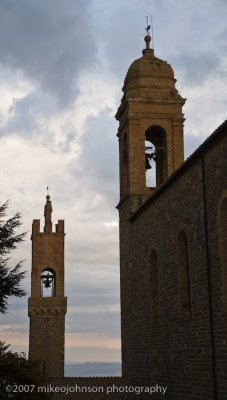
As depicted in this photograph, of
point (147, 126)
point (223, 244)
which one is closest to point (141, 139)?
point (147, 126)

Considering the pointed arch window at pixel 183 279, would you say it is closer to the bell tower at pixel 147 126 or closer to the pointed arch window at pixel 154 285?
the pointed arch window at pixel 154 285

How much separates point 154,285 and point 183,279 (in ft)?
9.54

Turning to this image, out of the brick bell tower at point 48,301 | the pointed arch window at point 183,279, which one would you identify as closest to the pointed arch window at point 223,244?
the pointed arch window at point 183,279

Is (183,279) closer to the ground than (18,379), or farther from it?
farther from it

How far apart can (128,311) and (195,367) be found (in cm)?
768

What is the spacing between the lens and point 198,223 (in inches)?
514

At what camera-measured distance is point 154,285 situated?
17016mm

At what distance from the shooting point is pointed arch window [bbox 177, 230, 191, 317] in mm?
14109

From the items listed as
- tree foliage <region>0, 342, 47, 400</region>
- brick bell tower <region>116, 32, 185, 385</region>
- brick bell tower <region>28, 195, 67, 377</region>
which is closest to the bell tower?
brick bell tower <region>116, 32, 185, 385</region>

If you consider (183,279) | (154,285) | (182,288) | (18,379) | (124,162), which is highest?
(124,162)

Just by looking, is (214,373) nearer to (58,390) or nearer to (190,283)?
(190,283)

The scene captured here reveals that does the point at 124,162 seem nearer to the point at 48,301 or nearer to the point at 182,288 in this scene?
the point at 182,288

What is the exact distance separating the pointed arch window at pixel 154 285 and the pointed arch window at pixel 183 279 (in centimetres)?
260

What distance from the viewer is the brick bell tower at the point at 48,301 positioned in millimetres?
33062
